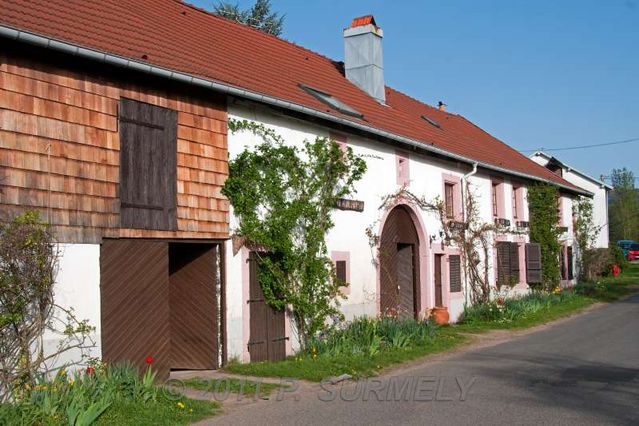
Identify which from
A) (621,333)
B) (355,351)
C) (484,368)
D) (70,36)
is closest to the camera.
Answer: (70,36)

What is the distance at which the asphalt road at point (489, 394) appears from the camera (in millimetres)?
8148

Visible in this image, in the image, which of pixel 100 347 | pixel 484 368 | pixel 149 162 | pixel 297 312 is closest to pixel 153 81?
pixel 149 162

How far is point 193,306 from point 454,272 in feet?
32.4

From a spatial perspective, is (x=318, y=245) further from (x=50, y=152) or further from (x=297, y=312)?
(x=50, y=152)

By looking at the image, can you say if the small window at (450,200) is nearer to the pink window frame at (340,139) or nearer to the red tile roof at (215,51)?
the red tile roof at (215,51)

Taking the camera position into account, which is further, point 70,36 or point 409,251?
point 409,251

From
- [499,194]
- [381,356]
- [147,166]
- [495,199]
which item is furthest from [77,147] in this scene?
[499,194]

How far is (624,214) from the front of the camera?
72875 millimetres

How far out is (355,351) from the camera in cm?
1262

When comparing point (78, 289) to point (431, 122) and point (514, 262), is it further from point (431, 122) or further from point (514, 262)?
point (514, 262)

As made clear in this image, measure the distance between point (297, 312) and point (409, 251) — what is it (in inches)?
235

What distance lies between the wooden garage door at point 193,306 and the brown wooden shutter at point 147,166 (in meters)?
1.24

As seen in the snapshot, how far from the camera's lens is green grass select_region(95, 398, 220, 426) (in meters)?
7.89

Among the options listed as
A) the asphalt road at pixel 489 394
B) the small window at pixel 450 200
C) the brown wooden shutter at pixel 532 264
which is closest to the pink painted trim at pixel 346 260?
the asphalt road at pixel 489 394
